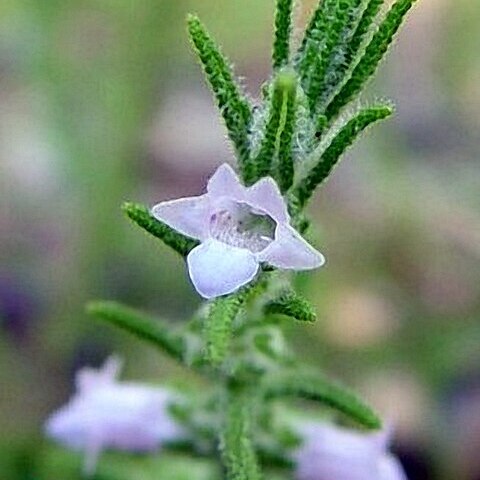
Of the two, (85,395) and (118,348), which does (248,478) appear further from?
(118,348)

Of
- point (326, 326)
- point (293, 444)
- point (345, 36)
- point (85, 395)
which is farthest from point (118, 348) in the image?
point (345, 36)

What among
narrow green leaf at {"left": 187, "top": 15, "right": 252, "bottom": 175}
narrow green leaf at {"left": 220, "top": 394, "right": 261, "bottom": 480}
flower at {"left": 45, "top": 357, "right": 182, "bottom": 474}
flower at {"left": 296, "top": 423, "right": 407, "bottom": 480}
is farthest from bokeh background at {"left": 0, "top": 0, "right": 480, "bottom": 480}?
narrow green leaf at {"left": 187, "top": 15, "right": 252, "bottom": 175}

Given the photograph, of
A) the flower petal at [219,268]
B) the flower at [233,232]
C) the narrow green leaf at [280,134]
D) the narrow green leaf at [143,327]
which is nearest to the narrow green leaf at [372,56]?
the narrow green leaf at [280,134]

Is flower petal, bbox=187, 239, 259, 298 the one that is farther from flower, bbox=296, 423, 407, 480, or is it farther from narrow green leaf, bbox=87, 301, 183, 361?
flower, bbox=296, 423, 407, 480

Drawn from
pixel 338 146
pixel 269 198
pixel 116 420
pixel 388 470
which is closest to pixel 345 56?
pixel 338 146

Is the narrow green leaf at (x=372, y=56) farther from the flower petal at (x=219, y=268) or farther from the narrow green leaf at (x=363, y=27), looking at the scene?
the flower petal at (x=219, y=268)

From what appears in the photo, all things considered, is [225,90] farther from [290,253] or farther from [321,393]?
[321,393]

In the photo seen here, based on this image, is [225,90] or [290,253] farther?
[225,90]
